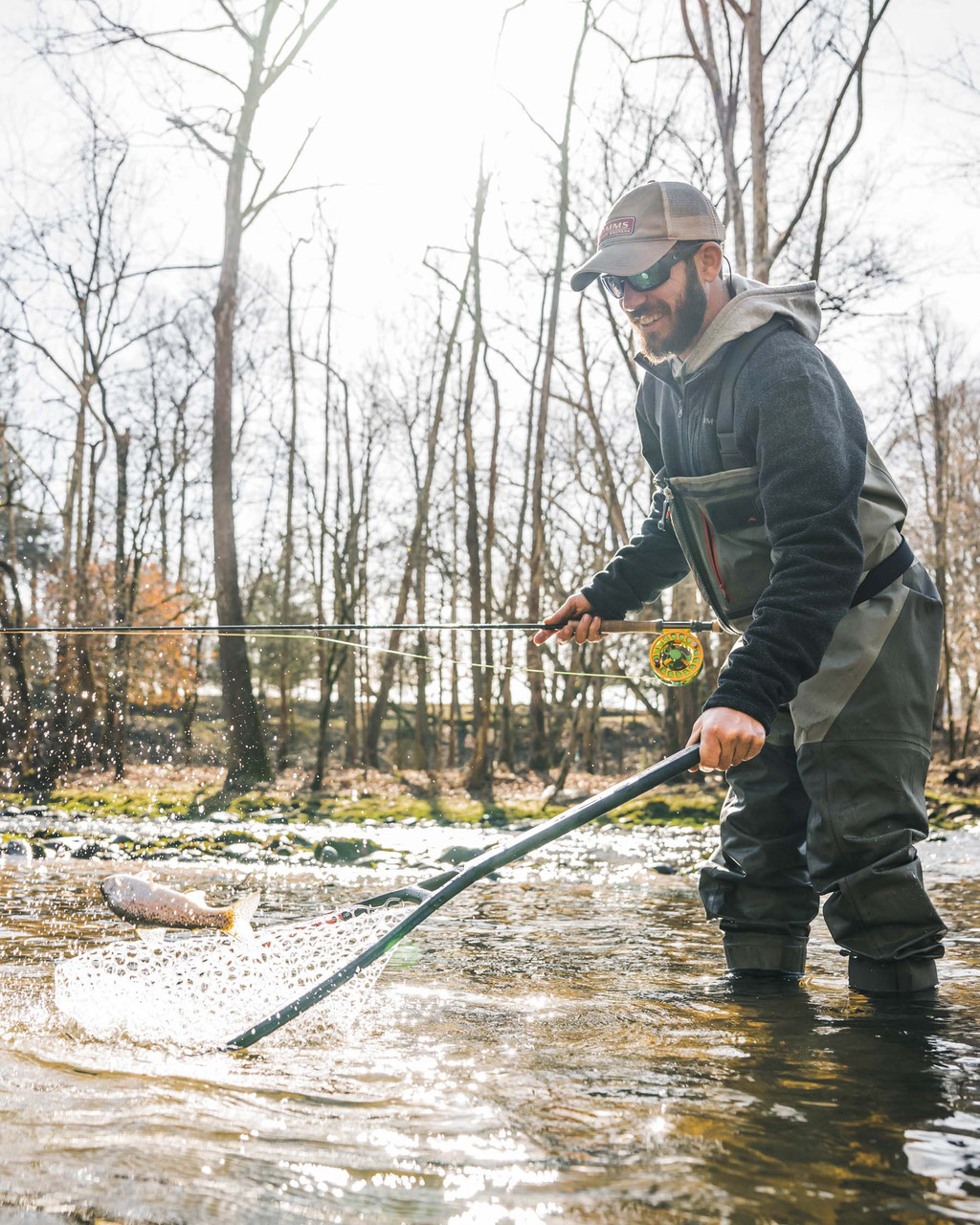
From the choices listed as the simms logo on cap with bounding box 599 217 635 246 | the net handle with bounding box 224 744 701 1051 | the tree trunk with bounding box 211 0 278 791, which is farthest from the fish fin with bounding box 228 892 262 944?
the tree trunk with bounding box 211 0 278 791

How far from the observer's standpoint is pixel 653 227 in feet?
9.44

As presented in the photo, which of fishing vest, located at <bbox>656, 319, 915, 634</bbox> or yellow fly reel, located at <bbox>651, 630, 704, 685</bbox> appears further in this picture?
yellow fly reel, located at <bbox>651, 630, 704, 685</bbox>

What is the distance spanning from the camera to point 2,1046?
2.61 meters

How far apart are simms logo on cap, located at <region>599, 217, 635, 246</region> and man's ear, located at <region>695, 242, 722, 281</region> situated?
0.21 meters

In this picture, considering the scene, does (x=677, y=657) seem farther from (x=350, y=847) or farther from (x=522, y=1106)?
(x=350, y=847)

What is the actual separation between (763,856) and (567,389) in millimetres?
17526

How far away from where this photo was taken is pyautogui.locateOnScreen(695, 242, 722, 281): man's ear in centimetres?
294

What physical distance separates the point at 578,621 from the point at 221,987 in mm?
1723

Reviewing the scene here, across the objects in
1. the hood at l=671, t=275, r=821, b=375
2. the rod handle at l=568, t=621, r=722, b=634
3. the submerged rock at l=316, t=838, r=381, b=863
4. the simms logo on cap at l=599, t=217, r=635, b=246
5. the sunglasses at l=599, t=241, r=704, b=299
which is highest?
the simms logo on cap at l=599, t=217, r=635, b=246

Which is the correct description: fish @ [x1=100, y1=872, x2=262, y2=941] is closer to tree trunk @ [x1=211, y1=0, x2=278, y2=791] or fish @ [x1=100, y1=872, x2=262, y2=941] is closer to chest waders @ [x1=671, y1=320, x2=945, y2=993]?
chest waders @ [x1=671, y1=320, x2=945, y2=993]

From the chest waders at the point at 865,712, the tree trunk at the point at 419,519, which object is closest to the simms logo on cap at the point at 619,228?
the chest waders at the point at 865,712

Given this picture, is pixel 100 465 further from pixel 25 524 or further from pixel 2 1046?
pixel 2 1046

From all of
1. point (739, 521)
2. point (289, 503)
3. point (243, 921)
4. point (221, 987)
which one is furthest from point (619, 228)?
point (289, 503)

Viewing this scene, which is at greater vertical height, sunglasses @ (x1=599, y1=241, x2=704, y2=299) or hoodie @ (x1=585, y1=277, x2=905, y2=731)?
sunglasses @ (x1=599, y1=241, x2=704, y2=299)
